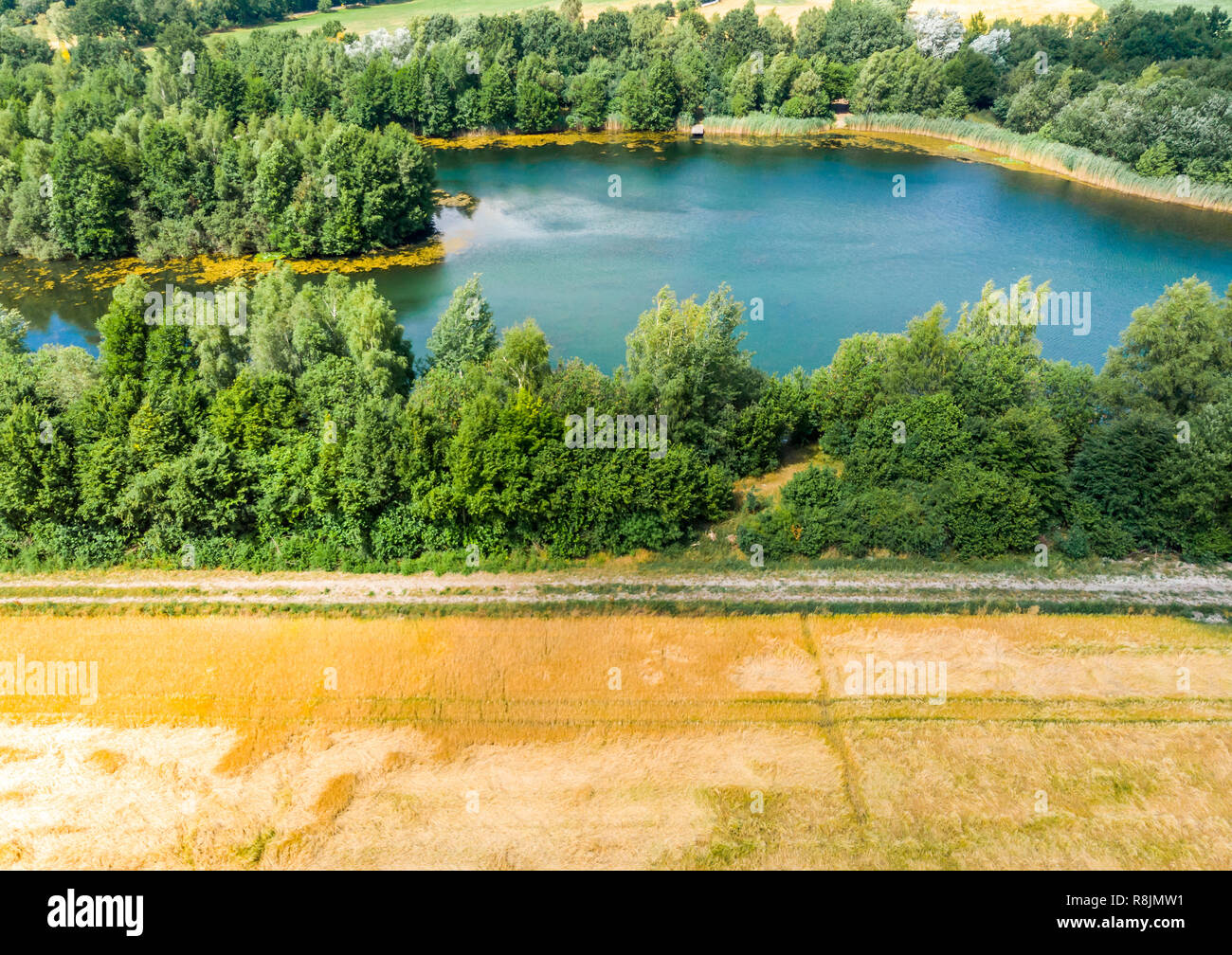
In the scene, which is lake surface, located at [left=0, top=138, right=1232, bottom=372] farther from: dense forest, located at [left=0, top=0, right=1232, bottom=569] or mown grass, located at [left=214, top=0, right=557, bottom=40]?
mown grass, located at [left=214, top=0, right=557, bottom=40]

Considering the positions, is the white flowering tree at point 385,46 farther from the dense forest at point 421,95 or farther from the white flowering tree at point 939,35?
the white flowering tree at point 939,35

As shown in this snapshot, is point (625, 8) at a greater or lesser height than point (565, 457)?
greater

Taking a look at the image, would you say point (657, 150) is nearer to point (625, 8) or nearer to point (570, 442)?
point (625, 8)

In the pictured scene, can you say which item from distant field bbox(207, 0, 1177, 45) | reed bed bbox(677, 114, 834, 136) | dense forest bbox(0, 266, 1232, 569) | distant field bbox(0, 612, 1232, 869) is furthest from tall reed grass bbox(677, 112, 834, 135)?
distant field bbox(0, 612, 1232, 869)

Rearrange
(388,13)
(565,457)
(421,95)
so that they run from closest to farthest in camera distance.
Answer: (565,457) < (421,95) < (388,13)

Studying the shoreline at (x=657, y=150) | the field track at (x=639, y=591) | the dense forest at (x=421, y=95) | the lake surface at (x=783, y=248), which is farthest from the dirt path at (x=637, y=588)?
the dense forest at (x=421, y=95)

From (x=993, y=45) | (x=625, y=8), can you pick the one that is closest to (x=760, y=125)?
(x=993, y=45)

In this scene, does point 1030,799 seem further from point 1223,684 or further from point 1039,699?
point 1223,684

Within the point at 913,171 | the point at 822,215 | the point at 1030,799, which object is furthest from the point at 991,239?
the point at 1030,799
